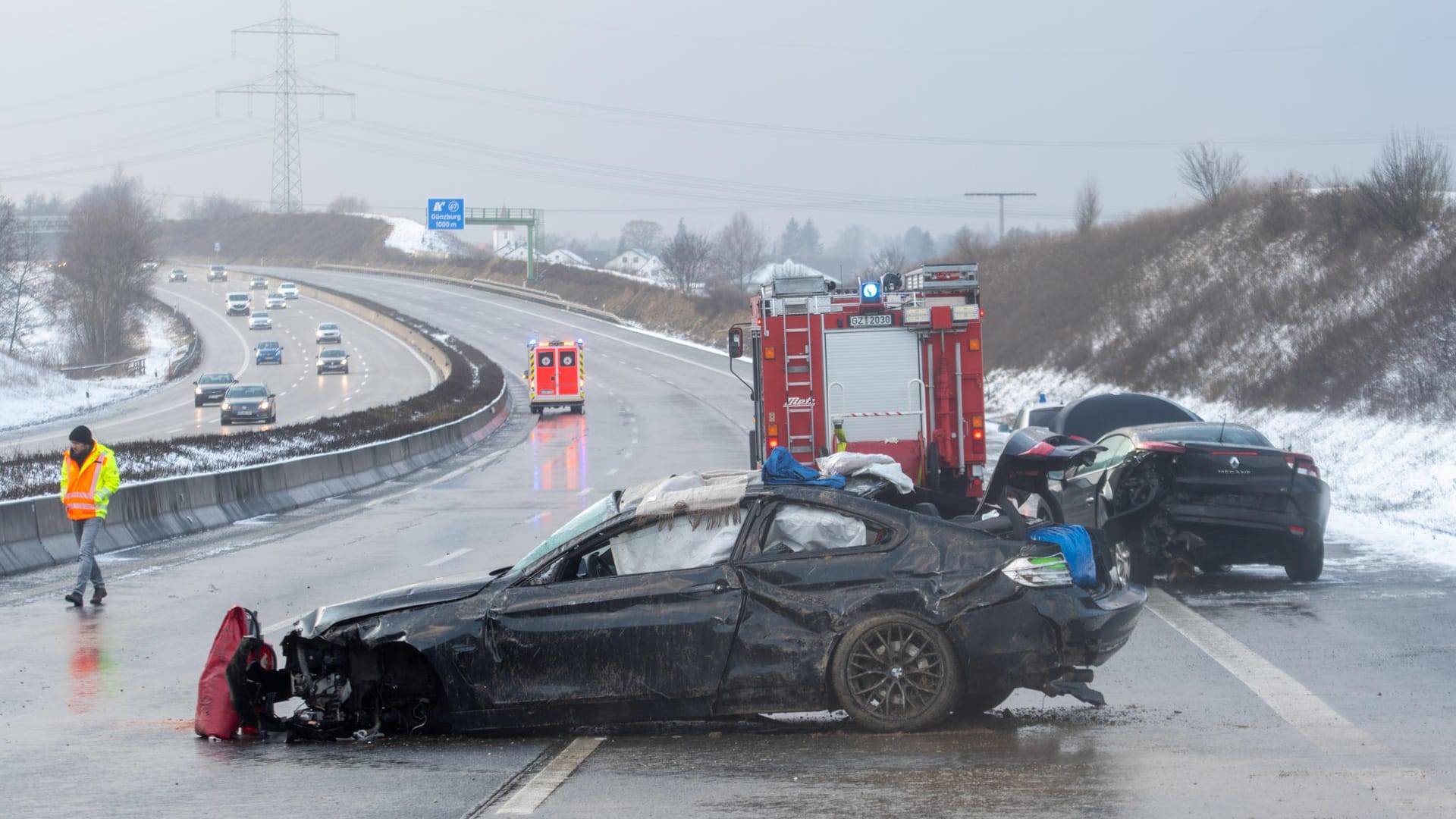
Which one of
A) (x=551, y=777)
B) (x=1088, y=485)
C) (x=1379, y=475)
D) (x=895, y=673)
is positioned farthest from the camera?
(x=1379, y=475)

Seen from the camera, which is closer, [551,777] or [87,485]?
[551,777]

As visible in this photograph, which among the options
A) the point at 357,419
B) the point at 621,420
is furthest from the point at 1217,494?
the point at 621,420

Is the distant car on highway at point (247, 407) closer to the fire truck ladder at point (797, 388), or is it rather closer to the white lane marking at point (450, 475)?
the white lane marking at point (450, 475)

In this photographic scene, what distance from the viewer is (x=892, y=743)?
7434mm

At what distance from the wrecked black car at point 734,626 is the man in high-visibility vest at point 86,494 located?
6.37 metres

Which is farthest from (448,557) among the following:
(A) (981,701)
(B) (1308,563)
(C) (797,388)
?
(A) (981,701)

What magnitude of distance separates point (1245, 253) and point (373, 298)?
8581 centimetres

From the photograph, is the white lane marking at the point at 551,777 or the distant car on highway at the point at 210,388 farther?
the distant car on highway at the point at 210,388

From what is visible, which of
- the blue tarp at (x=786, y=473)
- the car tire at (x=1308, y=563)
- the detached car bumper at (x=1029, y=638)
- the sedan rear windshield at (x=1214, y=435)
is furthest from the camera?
the sedan rear windshield at (x=1214, y=435)

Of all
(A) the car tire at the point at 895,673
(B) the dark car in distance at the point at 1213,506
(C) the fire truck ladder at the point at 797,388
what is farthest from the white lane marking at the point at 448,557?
(A) the car tire at the point at 895,673

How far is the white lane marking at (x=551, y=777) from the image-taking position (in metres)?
6.32

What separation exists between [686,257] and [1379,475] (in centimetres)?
10428

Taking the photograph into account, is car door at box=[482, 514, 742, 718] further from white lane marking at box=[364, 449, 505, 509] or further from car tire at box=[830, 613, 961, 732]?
white lane marking at box=[364, 449, 505, 509]

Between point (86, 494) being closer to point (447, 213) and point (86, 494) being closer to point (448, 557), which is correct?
point (448, 557)
